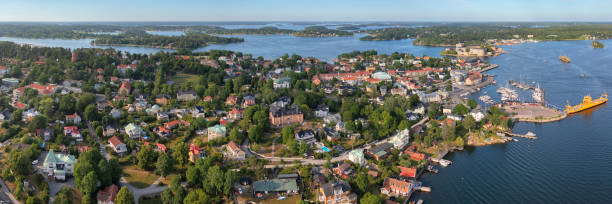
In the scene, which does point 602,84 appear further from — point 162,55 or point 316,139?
point 162,55

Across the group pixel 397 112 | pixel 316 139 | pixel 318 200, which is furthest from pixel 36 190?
pixel 397 112

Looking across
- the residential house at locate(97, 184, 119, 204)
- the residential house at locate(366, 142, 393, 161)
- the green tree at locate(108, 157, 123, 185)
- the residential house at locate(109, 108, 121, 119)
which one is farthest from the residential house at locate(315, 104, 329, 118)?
the residential house at locate(97, 184, 119, 204)

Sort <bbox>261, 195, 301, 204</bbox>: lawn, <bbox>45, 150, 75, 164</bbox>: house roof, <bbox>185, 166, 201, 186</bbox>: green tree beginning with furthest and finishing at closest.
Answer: <bbox>45, 150, 75, 164</bbox>: house roof, <bbox>185, 166, 201, 186</bbox>: green tree, <bbox>261, 195, 301, 204</bbox>: lawn

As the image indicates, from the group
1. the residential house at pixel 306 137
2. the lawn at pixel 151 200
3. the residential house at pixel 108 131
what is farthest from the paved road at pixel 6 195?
the residential house at pixel 306 137

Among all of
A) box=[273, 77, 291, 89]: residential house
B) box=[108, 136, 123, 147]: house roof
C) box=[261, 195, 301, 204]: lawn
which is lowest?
box=[261, 195, 301, 204]: lawn

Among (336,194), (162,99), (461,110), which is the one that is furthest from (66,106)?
(461,110)

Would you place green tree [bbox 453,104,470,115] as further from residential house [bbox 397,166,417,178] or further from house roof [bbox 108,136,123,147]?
house roof [bbox 108,136,123,147]

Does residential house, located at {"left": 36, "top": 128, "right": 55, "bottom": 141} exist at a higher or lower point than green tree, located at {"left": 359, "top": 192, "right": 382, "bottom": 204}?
higher
